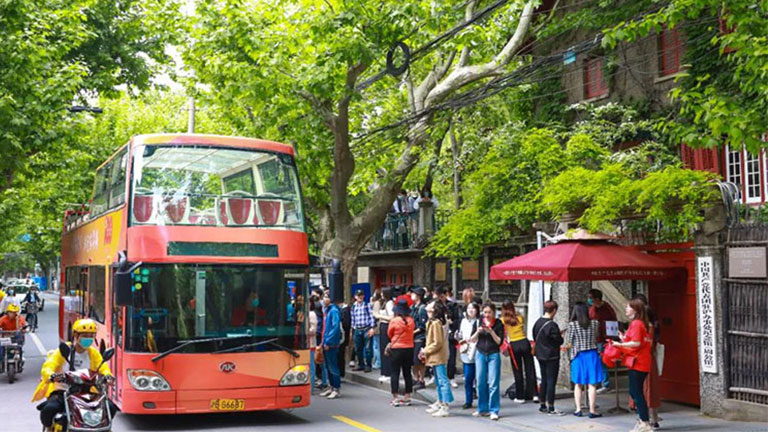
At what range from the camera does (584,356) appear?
43.8 ft

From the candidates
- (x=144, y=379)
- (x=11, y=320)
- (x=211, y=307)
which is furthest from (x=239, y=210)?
(x=11, y=320)

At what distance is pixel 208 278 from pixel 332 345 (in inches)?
172

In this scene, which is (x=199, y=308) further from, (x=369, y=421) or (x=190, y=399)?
(x=369, y=421)

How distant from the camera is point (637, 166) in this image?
1625 cm

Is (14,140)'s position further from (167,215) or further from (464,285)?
(464,285)

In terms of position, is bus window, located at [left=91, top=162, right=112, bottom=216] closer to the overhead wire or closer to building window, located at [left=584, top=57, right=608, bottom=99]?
the overhead wire

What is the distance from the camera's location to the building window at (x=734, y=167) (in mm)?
17016

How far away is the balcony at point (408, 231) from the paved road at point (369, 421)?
979 cm

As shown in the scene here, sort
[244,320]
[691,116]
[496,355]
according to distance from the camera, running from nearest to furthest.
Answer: [244,320] → [496,355] → [691,116]

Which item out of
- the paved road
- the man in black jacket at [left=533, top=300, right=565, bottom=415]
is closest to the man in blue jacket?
the paved road

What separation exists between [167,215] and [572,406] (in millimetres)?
7198

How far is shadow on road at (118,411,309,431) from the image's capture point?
12.9 meters

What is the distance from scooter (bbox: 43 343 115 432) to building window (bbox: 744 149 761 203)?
12.4 meters

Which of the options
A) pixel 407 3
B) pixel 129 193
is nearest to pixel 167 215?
pixel 129 193
